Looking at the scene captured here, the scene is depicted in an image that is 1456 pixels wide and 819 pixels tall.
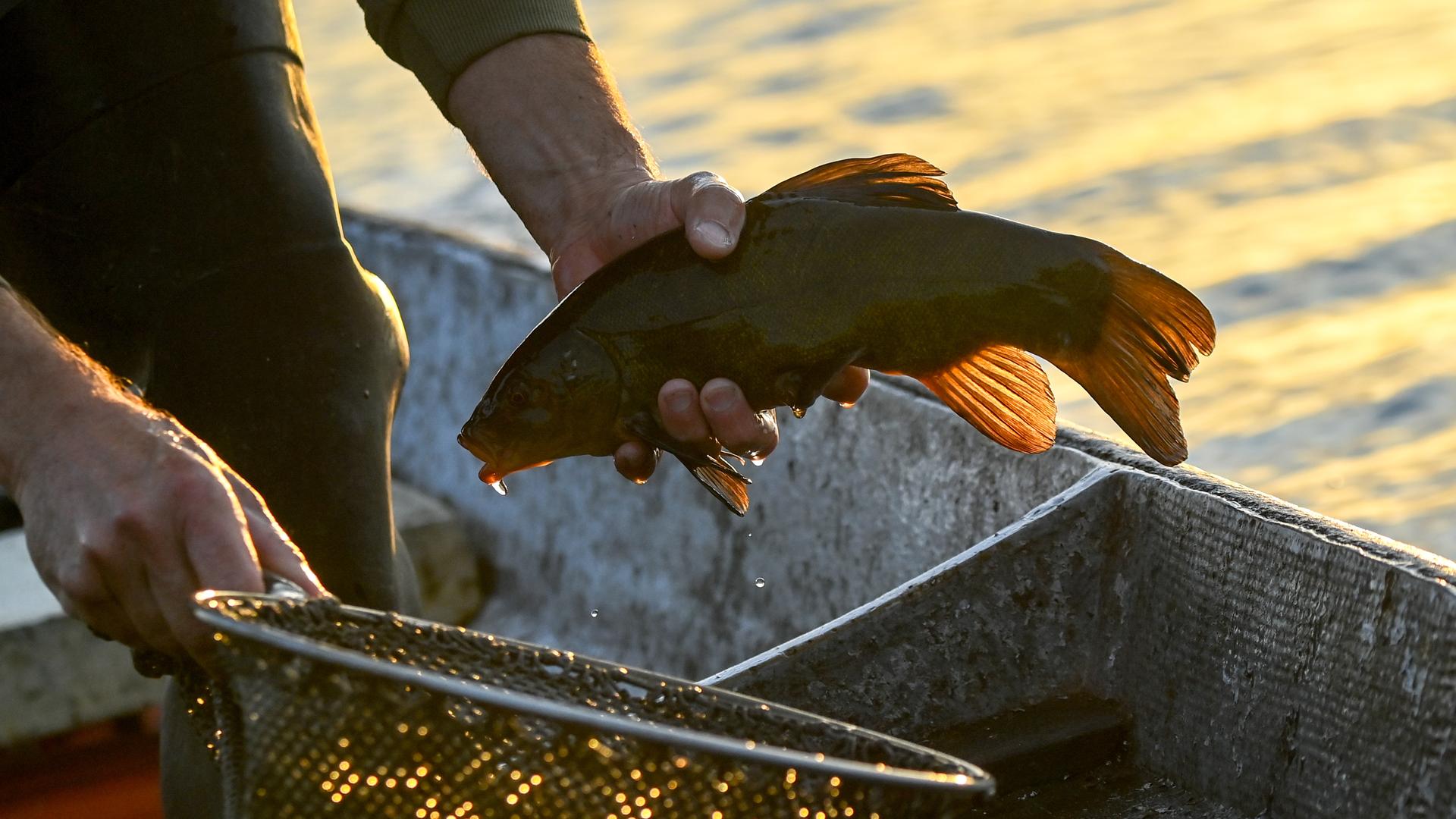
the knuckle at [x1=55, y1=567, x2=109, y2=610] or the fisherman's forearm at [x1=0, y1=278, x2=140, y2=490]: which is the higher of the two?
the fisherman's forearm at [x1=0, y1=278, x2=140, y2=490]

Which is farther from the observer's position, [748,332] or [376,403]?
[376,403]

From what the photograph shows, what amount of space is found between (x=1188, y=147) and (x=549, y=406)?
7.61 metres

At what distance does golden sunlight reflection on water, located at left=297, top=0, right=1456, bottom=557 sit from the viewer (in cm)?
664

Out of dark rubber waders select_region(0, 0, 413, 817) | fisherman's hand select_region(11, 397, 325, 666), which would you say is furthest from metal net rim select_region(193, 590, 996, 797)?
dark rubber waders select_region(0, 0, 413, 817)

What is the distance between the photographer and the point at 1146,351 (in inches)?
89.0

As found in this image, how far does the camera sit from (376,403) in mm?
3037

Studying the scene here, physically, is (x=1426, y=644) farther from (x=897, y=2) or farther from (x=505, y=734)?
(x=897, y=2)

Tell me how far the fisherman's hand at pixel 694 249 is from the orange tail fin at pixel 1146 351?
1.26 ft

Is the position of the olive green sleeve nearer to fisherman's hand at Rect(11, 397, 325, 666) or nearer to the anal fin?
the anal fin

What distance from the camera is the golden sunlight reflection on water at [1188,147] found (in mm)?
6641

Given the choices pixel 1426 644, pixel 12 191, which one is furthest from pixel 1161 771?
pixel 12 191

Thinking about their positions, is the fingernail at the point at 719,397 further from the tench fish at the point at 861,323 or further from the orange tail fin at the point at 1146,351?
the orange tail fin at the point at 1146,351

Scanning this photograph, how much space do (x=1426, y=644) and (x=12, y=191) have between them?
2.27 metres

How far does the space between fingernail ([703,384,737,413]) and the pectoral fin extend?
76 mm
